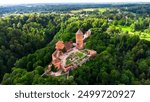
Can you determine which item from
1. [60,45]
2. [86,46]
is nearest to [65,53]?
[60,45]

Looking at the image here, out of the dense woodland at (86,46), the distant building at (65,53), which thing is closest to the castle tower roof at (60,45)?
the distant building at (65,53)

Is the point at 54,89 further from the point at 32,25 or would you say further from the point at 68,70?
the point at 32,25

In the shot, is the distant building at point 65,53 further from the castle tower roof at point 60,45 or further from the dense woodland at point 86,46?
the dense woodland at point 86,46

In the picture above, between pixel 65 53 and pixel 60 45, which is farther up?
pixel 60 45

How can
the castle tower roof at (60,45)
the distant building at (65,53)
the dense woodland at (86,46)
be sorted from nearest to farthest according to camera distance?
the dense woodland at (86,46) → the distant building at (65,53) → the castle tower roof at (60,45)

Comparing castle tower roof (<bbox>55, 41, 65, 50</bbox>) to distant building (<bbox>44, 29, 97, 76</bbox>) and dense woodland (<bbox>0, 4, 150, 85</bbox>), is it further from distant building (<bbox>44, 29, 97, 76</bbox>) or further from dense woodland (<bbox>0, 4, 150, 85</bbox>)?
dense woodland (<bbox>0, 4, 150, 85</bbox>)

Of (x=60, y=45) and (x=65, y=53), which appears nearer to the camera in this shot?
(x=65, y=53)

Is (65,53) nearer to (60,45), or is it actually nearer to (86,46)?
(60,45)

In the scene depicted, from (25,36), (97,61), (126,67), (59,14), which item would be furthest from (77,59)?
(59,14)

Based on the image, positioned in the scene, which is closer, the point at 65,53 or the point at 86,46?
the point at 65,53
